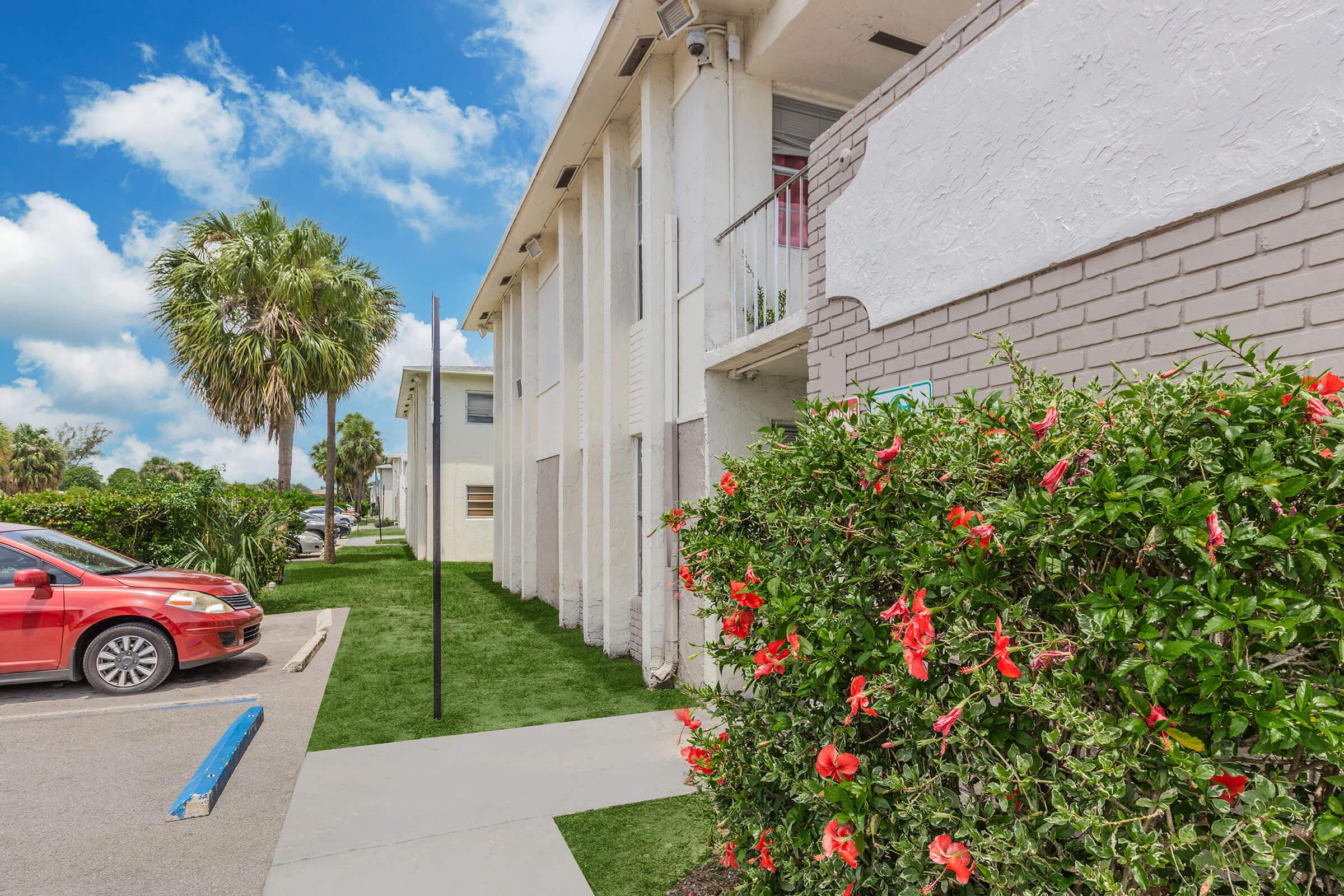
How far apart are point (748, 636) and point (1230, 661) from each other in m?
1.57

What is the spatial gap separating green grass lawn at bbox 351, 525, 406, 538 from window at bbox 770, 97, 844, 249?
39.5 m

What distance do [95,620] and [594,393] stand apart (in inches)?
233

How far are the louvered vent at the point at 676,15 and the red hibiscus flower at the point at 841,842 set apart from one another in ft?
22.2

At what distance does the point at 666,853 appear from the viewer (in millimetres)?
3947

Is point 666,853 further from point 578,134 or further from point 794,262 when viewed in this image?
point 578,134

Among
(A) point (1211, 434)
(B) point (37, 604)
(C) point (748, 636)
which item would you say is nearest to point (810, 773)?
(C) point (748, 636)

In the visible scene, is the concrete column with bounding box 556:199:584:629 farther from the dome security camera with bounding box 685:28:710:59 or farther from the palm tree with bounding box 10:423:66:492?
the palm tree with bounding box 10:423:66:492

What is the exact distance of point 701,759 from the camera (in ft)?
10.3

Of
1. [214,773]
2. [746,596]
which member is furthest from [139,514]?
[746,596]

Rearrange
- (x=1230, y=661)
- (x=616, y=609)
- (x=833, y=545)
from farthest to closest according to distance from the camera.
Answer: (x=616, y=609) < (x=833, y=545) < (x=1230, y=661)

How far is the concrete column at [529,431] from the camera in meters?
14.0

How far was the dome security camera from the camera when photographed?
22.5ft

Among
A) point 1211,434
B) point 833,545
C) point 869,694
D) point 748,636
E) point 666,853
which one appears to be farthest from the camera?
point 666,853

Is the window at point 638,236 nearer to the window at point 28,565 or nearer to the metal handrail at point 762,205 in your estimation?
the metal handrail at point 762,205
